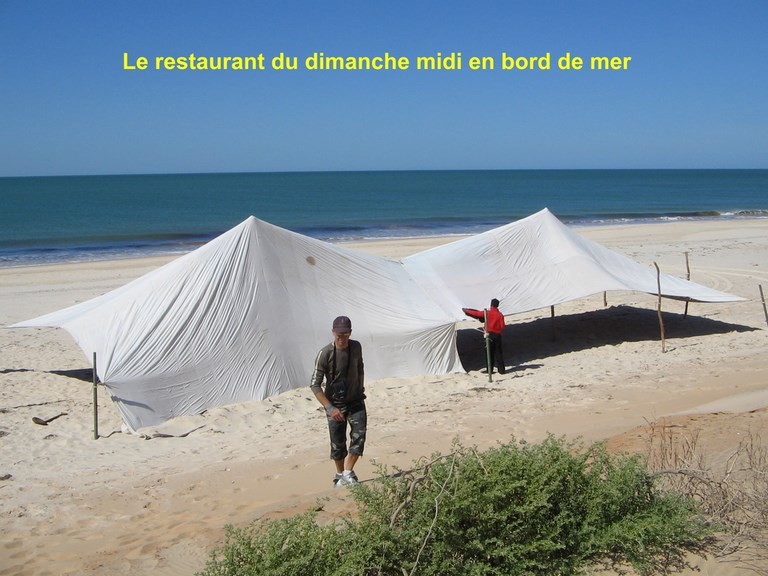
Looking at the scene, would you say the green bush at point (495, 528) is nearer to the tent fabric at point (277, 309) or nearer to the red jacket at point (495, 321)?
the tent fabric at point (277, 309)

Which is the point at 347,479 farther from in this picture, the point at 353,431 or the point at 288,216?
the point at 288,216

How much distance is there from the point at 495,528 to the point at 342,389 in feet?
6.38

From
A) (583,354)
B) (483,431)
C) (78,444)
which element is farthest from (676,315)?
(78,444)

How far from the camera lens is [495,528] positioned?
493 centimetres

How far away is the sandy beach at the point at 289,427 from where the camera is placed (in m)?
6.16

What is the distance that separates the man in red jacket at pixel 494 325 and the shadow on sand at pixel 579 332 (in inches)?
24.7

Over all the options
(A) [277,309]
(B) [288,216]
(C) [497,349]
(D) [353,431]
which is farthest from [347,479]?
(B) [288,216]

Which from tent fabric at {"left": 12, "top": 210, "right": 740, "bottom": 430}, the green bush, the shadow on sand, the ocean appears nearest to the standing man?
the green bush

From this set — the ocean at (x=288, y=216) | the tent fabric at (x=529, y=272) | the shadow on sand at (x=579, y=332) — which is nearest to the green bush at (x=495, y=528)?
the tent fabric at (x=529, y=272)

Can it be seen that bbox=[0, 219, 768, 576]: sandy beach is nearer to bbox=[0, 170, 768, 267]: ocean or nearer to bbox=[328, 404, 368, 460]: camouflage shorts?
bbox=[328, 404, 368, 460]: camouflage shorts

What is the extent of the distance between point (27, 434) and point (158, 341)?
5.97 ft

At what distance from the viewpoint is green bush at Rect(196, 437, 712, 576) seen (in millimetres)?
4637

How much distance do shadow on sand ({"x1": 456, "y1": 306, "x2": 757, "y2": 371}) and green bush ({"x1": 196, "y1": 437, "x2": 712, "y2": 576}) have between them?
21.3 feet

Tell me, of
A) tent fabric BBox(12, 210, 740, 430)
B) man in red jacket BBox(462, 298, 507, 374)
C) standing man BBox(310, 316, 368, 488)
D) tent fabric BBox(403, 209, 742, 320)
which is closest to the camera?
standing man BBox(310, 316, 368, 488)
